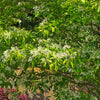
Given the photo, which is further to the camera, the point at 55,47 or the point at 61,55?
the point at 55,47

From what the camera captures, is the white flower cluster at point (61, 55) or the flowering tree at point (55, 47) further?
the flowering tree at point (55, 47)

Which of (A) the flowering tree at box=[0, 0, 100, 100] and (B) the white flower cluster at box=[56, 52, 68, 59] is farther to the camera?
(A) the flowering tree at box=[0, 0, 100, 100]

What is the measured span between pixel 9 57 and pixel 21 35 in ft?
1.84

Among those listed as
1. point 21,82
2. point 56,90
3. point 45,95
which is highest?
point 21,82

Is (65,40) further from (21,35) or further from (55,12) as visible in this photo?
(21,35)

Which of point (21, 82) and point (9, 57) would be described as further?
point (21, 82)

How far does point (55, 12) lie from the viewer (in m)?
3.79

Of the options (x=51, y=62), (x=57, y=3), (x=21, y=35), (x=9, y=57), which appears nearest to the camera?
(x=51, y=62)

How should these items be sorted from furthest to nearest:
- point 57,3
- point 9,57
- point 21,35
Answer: point 57,3, point 21,35, point 9,57

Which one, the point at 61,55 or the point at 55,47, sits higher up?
the point at 55,47

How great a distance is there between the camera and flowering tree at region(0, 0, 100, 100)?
262cm

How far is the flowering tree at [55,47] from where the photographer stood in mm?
2617

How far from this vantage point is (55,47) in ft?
8.75

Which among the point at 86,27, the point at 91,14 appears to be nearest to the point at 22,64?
the point at 91,14
